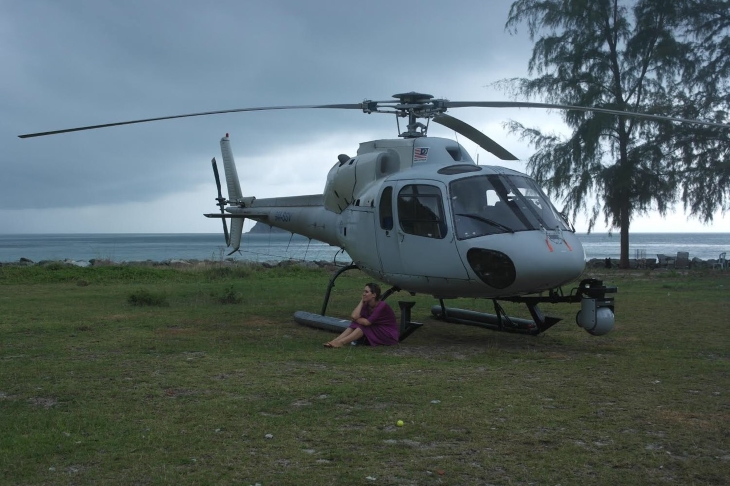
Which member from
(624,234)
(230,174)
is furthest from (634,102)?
(230,174)

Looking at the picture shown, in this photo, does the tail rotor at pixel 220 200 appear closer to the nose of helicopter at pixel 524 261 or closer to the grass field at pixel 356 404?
the grass field at pixel 356 404

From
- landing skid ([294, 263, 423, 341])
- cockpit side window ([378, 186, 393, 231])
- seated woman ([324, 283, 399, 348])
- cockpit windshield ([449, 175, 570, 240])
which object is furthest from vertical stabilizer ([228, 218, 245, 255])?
cockpit windshield ([449, 175, 570, 240])

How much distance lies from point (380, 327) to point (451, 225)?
1752mm

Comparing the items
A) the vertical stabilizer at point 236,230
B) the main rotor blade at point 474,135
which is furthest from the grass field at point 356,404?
the vertical stabilizer at point 236,230

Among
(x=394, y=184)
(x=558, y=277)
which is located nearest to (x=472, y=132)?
(x=394, y=184)

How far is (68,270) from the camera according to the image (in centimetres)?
2358

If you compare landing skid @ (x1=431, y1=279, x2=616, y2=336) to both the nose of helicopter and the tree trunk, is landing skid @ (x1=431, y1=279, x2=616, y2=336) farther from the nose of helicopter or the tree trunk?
the tree trunk

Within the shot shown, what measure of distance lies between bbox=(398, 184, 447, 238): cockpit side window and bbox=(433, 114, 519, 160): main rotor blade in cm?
225

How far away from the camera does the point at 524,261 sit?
9.05m

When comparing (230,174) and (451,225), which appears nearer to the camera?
(451,225)

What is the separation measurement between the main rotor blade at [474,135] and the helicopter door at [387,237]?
213cm

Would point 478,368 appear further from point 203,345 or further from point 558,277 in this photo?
point 203,345

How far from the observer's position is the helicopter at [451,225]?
9.30m

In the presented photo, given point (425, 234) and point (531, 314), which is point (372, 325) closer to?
point (425, 234)
